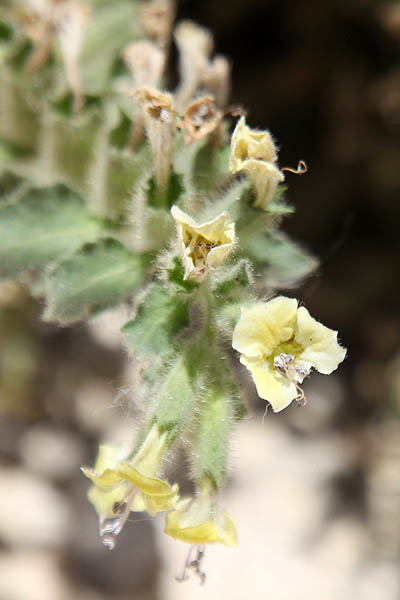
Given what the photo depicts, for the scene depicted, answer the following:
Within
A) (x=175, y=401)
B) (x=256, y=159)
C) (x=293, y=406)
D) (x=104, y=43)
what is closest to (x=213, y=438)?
(x=175, y=401)

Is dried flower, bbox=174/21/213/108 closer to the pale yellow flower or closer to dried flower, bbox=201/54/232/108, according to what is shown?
dried flower, bbox=201/54/232/108

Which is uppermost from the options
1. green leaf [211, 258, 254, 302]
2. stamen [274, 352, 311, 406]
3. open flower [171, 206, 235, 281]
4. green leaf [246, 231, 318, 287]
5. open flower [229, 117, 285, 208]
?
open flower [229, 117, 285, 208]

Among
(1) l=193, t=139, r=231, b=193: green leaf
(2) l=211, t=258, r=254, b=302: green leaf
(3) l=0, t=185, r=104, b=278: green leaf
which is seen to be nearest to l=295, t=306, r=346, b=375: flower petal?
(2) l=211, t=258, r=254, b=302: green leaf

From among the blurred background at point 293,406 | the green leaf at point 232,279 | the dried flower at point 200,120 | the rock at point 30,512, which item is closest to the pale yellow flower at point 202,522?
the green leaf at point 232,279

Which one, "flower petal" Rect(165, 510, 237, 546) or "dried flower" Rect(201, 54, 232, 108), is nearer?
"flower petal" Rect(165, 510, 237, 546)

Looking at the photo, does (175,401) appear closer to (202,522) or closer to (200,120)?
(202,522)

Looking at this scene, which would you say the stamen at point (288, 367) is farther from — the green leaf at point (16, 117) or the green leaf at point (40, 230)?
the green leaf at point (16, 117)

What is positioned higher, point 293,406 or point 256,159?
point 256,159
